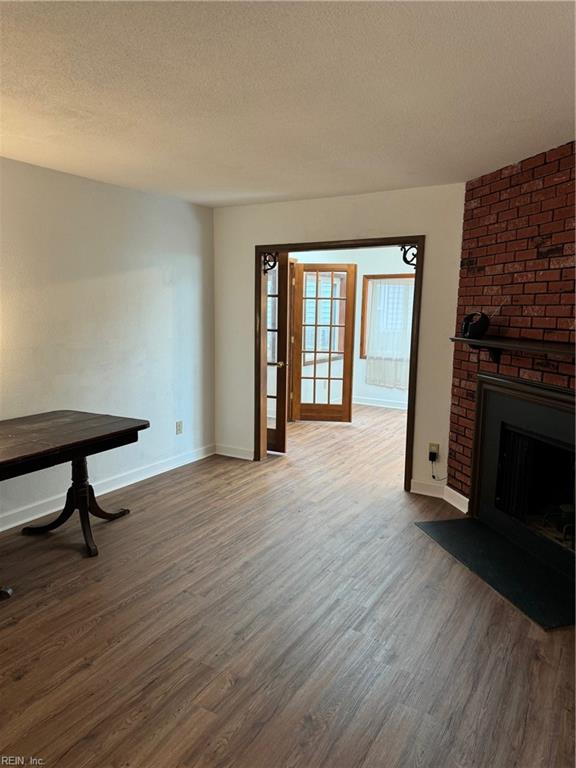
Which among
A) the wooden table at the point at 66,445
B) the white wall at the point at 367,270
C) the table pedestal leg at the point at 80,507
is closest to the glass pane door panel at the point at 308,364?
the white wall at the point at 367,270

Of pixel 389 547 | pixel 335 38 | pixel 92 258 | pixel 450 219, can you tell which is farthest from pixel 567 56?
pixel 92 258

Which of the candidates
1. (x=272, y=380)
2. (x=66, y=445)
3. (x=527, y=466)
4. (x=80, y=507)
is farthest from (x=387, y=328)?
(x=66, y=445)

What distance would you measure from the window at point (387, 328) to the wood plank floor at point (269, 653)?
4.10 m

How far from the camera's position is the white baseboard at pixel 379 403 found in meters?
7.38

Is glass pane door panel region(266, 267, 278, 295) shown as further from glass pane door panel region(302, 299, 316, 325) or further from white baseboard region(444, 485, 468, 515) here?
white baseboard region(444, 485, 468, 515)

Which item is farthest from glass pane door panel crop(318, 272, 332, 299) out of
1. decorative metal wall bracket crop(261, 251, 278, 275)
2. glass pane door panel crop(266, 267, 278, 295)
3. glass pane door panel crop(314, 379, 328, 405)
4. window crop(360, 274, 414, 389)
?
decorative metal wall bracket crop(261, 251, 278, 275)

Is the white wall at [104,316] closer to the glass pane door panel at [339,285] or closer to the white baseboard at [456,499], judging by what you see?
the glass pane door panel at [339,285]

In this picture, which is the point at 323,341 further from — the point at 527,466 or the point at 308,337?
the point at 527,466

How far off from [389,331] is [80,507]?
5.36 meters

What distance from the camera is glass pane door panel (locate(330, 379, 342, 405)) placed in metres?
6.50

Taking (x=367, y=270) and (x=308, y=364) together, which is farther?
(x=367, y=270)

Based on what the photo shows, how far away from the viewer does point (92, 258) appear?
3.57 metres

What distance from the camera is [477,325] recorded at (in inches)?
124

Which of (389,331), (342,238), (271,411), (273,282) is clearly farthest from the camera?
(389,331)
